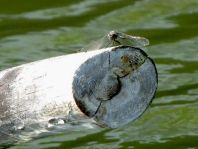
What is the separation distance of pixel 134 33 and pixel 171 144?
4.70 ft

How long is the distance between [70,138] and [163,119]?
52 cm

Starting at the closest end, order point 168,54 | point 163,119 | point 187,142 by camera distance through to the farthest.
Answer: point 187,142
point 163,119
point 168,54

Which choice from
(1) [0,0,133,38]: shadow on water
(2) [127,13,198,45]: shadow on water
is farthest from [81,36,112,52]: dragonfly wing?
(1) [0,0,133,38]: shadow on water

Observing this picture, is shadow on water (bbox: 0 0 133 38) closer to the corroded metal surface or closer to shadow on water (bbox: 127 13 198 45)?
shadow on water (bbox: 127 13 198 45)

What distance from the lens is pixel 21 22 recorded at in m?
5.75

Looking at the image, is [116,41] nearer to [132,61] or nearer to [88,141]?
[132,61]

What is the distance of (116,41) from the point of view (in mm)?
2980

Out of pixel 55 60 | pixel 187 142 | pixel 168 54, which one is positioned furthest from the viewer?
pixel 168 54

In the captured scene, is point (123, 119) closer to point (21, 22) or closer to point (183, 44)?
point (183, 44)

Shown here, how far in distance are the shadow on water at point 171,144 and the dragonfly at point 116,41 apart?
1.30 metres

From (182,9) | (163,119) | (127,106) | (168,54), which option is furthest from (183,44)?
(127,106)

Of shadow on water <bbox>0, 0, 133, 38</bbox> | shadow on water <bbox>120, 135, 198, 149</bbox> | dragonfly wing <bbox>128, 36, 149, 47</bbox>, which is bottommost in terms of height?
shadow on water <bbox>120, 135, 198, 149</bbox>

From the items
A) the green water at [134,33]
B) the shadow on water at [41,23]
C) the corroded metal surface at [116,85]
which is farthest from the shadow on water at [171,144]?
the shadow on water at [41,23]

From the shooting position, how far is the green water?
4359 mm
